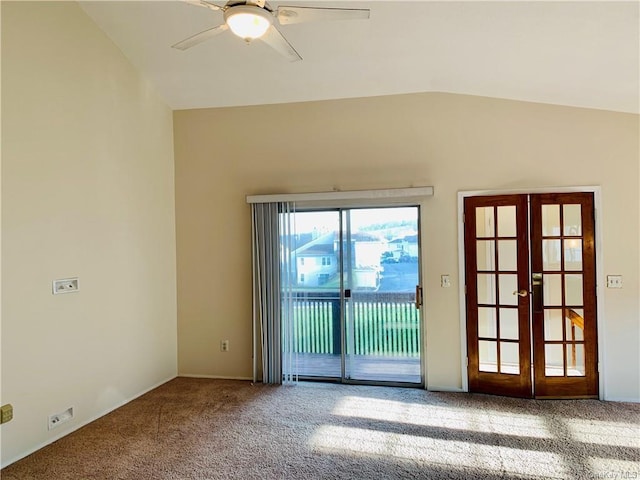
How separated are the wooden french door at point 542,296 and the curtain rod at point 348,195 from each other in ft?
2.37

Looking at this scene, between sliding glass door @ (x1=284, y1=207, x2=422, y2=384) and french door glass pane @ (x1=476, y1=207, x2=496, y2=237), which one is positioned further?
sliding glass door @ (x1=284, y1=207, x2=422, y2=384)

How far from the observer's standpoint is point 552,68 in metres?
3.29

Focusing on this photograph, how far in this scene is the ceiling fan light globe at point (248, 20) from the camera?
77.7 inches

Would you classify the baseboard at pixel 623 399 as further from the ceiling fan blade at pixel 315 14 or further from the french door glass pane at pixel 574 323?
the ceiling fan blade at pixel 315 14

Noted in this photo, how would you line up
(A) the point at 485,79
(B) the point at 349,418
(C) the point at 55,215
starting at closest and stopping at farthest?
(C) the point at 55,215
(B) the point at 349,418
(A) the point at 485,79

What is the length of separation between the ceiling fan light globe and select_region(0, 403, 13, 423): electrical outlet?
113 inches

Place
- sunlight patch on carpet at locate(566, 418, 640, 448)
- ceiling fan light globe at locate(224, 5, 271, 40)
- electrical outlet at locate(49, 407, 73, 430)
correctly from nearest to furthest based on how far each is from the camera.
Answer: ceiling fan light globe at locate(224, 5, 271, 40) < sunlight patch on carpet at locate(566, 418, 640, 448) < electrical outlet at locate(49, 407, 73, 430)

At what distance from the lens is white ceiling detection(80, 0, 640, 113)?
110 inches

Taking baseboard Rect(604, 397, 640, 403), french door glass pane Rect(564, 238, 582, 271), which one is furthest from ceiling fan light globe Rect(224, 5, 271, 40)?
baseboard Rect(604, 397, 640, 403)

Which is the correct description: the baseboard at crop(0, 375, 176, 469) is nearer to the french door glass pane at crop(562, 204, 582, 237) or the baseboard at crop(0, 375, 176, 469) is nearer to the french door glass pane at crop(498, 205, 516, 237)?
the french door glass pane at crop(498, 205, 516, 237)

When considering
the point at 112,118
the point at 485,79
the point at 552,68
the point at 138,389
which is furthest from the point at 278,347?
the point at 552,68

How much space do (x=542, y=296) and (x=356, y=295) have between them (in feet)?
5.94

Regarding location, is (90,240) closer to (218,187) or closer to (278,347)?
(218,187)

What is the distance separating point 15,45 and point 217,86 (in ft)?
5.76
